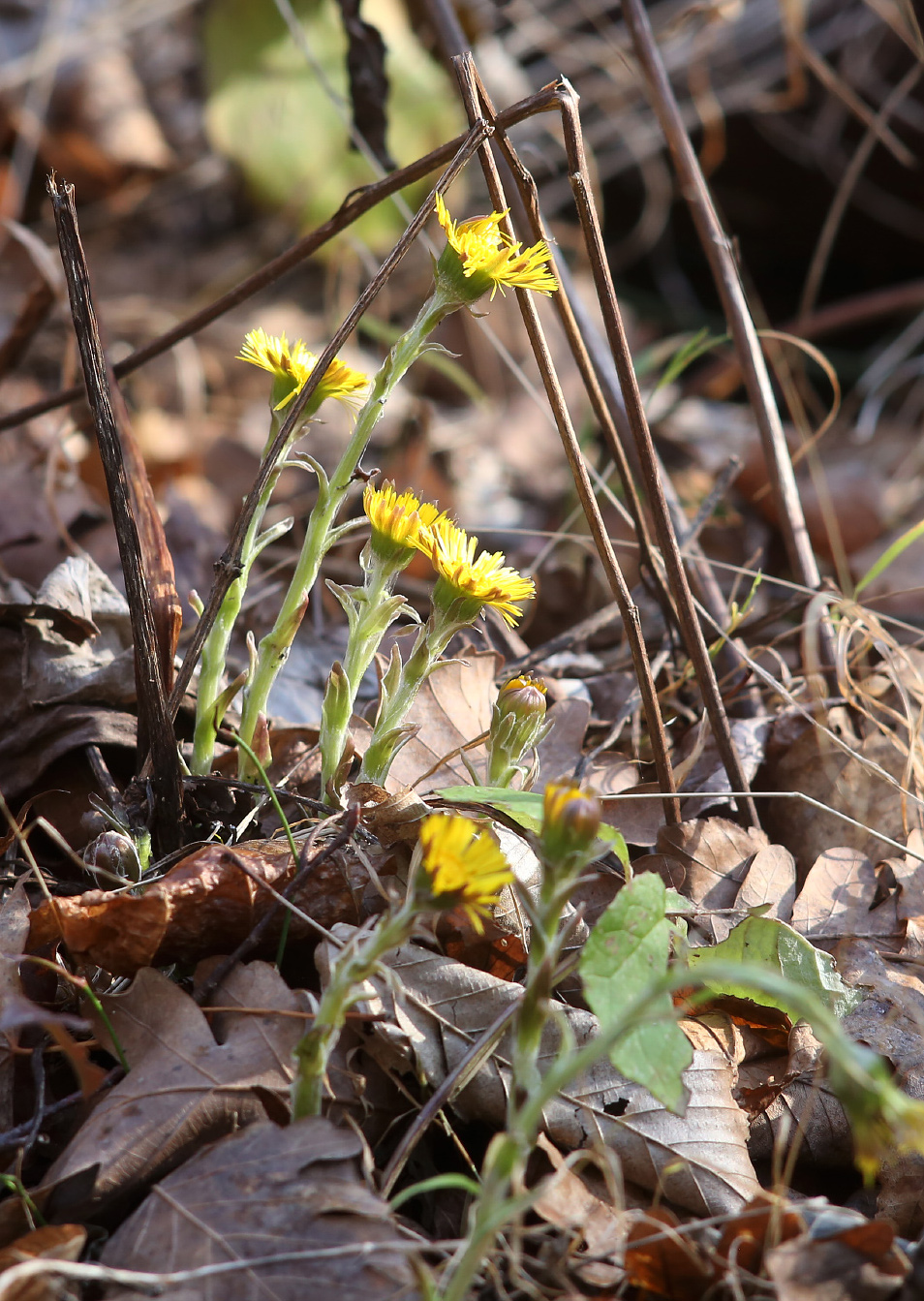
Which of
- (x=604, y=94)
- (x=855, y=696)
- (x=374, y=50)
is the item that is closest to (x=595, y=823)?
(x=855, y=696)

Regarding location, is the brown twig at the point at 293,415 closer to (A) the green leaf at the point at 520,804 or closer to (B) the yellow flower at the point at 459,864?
(A) the green leaf at the point at 520,804

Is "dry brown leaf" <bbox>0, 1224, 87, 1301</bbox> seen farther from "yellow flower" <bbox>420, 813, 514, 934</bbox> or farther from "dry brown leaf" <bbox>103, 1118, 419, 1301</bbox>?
"yellow flower" <bbox>420, 813, 514, 934</bbox>

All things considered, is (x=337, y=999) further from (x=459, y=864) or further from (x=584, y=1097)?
(x=584, y=1097)

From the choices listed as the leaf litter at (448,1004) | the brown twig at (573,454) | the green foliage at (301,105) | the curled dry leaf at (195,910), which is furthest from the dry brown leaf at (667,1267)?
the green foliage at (301,105)

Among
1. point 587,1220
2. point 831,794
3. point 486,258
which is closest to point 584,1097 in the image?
point 587,1220

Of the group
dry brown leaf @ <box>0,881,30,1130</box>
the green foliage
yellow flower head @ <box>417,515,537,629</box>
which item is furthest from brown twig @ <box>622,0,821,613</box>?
the green foliage

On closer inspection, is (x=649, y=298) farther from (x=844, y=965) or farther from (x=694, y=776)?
(x=844, y=965)
